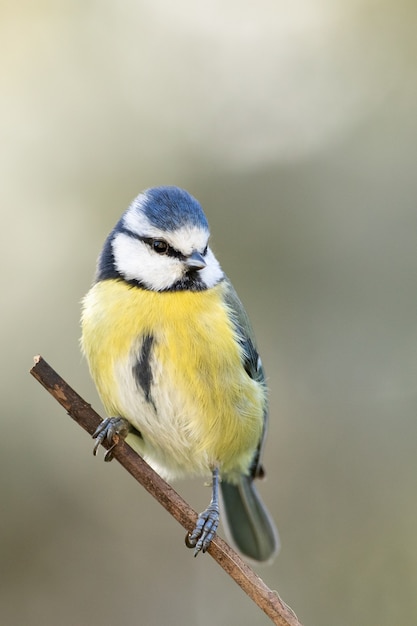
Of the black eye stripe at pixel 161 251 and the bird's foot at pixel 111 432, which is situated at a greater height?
the black eye stripe at pixel 161 251

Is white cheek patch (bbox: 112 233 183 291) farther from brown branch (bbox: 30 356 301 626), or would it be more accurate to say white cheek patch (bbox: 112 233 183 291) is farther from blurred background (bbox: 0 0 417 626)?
blurred background (bbox: 0 0 417 626)

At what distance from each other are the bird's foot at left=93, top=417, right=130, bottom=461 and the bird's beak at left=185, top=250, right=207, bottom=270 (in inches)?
22.2

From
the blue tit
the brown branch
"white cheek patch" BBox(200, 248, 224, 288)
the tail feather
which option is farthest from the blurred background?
the brown branch

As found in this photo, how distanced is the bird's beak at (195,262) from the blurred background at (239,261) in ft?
5.31

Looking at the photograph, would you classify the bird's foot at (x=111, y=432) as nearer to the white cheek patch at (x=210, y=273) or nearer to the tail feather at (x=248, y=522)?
the white cheek patch at (x=210, y=273)

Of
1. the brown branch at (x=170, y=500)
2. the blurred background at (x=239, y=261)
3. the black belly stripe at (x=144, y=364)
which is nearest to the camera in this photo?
the brown branch at (x=170, y=500)

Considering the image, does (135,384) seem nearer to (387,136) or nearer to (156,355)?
(156,355)

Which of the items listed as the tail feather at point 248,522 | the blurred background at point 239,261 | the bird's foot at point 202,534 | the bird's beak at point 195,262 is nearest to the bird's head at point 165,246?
the bird's beak at point 195,262

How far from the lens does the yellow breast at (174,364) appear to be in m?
2.35

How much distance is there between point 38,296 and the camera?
3.92 metres

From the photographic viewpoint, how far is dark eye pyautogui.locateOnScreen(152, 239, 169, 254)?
243 centimetres

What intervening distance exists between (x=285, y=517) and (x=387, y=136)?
227 cm

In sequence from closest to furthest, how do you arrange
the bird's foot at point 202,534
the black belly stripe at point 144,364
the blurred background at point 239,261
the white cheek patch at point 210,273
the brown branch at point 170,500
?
the brown branch at point 170,500
the bird's foot at point 202,534
the black belly stripe at point 144,364
the white cheek patch at point 210,273
the blurred background at point 239,261

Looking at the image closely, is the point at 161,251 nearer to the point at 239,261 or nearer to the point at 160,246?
the point at 160,246
